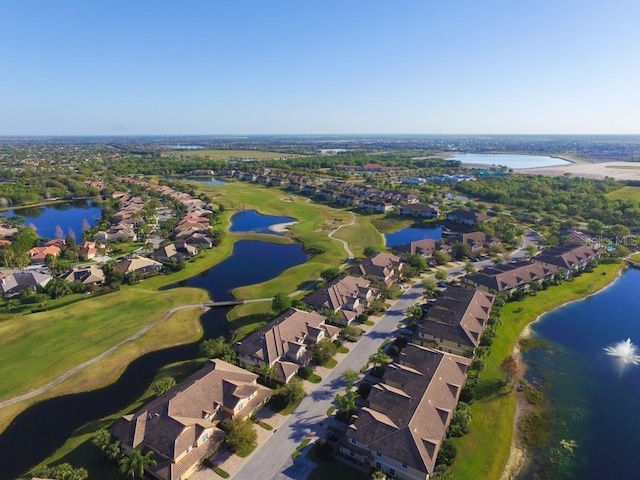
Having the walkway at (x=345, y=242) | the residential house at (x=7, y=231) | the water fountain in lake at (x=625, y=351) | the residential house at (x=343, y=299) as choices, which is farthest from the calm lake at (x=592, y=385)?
the residential house at (x=7, y=231)

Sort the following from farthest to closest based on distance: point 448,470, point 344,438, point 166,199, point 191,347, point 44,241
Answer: point 166,199
point 44,241
point 191,347
point 344,438
point 448,470

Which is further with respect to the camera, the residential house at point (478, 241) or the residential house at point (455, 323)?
the residential house at point (478, 241)

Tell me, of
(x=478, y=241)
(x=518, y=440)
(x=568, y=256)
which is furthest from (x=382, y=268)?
(x=568, y=256)

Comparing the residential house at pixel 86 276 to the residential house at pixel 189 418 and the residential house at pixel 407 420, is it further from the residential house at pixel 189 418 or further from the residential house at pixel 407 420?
the residential house at pixel 407 420

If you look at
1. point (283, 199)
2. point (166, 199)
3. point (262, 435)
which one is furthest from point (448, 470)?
point (166, 199)

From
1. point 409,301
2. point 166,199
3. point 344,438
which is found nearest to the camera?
point 344,438

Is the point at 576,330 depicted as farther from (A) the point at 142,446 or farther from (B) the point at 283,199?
(B) the point at 283,199

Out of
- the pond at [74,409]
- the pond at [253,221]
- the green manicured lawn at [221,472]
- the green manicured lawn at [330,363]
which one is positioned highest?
the pond at [253,221]
